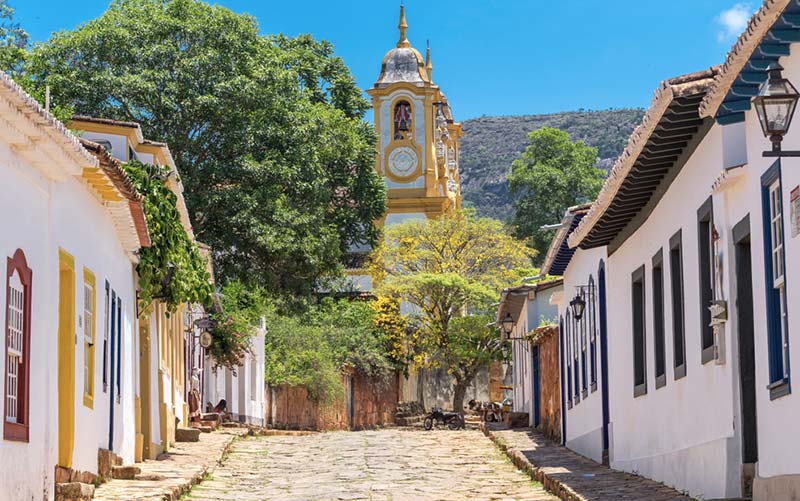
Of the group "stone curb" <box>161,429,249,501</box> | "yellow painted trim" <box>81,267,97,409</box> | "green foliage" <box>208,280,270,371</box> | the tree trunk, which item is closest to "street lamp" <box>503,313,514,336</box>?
"green foliage" <box>208,280,270,371</box>

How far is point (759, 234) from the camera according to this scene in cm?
1208

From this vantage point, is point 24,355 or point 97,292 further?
point 97,292

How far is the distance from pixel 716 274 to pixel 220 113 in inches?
1124

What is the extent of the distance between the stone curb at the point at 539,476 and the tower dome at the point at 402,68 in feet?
154

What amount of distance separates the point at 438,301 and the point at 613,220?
39.5 m

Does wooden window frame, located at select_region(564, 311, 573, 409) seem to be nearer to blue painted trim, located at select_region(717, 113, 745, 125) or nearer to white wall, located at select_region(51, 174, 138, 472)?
white wall, located at select_region(51, 174, 138, 472)

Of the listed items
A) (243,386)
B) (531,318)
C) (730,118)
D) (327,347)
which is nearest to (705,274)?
(730,118)

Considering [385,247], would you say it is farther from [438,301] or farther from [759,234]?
[759,234]

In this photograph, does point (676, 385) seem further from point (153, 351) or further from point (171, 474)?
point (153, 351)

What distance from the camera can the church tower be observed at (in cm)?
7262

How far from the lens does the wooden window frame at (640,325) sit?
738 inches

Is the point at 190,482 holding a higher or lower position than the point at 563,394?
lower

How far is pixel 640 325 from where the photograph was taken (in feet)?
63.6

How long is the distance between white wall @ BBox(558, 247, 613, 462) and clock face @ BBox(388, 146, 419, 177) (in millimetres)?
45214
